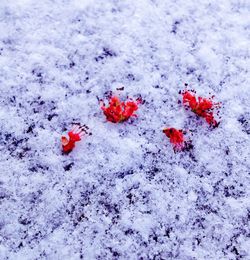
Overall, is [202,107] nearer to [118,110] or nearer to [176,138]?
[176,138]

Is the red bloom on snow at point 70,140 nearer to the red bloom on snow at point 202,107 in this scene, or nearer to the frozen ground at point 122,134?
the frozen ground at point 122,134

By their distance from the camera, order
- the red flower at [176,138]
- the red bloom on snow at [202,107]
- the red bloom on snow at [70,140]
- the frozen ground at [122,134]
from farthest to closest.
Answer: the red bloom on snow at [202,107] → the red flower at [176,138] → the red bloom on snow at [70,140] → the frozen ground at [122,134]

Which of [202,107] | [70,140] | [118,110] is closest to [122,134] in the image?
[118,110]

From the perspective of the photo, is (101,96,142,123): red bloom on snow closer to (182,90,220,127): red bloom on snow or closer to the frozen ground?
the frozen ground

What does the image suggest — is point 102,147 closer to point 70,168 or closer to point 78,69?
point 70,168

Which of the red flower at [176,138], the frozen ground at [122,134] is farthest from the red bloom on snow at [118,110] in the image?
the red flower at [176,138]

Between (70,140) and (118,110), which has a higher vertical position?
(118,110)
